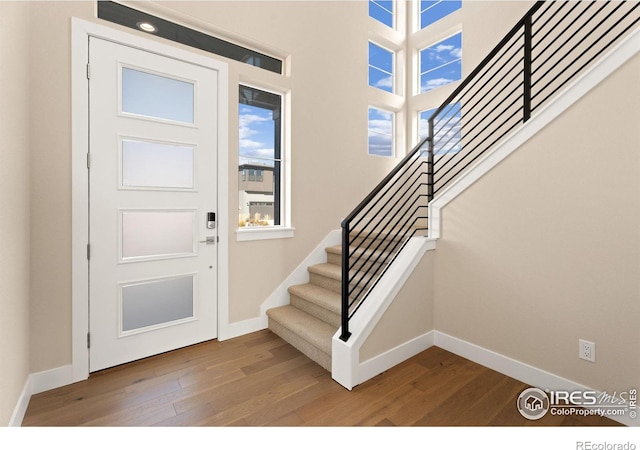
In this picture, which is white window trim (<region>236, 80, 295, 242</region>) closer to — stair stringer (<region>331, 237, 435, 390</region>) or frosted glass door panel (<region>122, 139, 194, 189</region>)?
frosted glass door panel (<region>122, 139, 194, 189</region>)

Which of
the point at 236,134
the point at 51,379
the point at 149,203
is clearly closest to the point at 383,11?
the point at 236,134

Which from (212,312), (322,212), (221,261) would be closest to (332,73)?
(322,212)

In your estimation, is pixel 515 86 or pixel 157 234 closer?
pixel 157 234

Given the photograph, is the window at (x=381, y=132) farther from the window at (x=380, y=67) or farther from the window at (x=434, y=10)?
the window at (x=434, y=10)

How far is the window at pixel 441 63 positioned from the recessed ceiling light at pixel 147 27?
11.7 ft

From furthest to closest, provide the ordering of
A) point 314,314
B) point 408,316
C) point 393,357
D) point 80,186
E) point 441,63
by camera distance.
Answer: point 441,63, point 314,314, point 408,316, point 393,357, point 80,186

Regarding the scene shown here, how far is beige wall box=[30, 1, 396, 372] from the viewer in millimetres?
1991

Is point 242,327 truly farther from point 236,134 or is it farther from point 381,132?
point 381,132

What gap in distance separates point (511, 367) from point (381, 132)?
3302mm

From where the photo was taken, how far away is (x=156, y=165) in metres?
2.42

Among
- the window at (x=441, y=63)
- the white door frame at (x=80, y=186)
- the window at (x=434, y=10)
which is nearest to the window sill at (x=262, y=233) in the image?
the white door frame at (x=80, y=186)

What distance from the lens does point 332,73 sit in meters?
3.51
